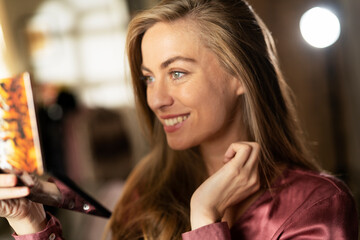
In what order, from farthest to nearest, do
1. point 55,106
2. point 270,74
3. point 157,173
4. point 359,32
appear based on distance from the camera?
point 55,106
point 359,32
point 157,173
point 270,74

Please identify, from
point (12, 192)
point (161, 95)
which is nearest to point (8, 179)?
point (12, 192)

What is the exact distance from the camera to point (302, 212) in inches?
30.5

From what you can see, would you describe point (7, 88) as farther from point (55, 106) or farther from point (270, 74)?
point (55, 106)

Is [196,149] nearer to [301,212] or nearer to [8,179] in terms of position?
[301,212]

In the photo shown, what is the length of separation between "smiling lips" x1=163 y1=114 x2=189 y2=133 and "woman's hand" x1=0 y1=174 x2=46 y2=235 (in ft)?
0.88

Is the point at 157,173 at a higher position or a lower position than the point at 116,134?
higher

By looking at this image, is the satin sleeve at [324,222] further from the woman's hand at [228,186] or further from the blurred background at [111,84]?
the blurred background at [111,84]

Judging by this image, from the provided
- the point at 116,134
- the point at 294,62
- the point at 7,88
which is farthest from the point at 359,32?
the point at 7,88

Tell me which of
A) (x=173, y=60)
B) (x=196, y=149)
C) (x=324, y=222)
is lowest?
(x=324, y=222)

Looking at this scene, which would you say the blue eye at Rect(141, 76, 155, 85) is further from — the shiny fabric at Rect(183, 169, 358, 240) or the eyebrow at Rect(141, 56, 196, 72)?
the shiny fabric at Rect(183, 169, 358, 240)

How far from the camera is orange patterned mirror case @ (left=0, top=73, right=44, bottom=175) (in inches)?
20.4

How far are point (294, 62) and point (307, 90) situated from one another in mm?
181

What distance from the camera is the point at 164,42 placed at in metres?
0.73

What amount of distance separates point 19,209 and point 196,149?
44 centimetres
